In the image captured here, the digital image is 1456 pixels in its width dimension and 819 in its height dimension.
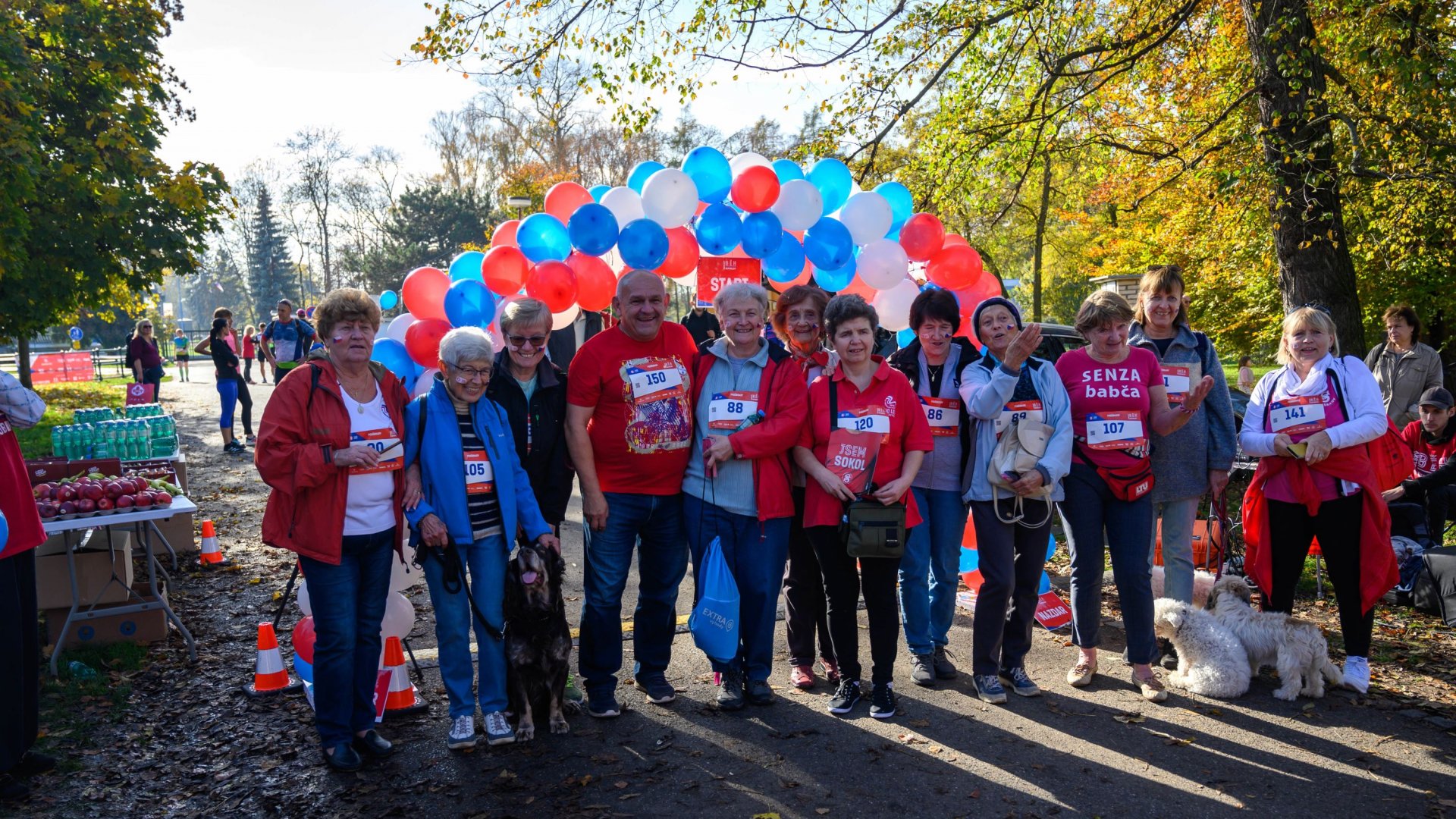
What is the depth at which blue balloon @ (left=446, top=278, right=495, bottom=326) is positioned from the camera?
5195 mm

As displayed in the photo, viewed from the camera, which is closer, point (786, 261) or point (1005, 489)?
point (1005, 489)

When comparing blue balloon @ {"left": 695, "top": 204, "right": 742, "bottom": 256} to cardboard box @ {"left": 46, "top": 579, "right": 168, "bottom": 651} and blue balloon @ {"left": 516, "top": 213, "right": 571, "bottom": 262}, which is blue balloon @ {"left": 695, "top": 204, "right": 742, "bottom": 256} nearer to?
blue balloon @ {"left": 516, "top": 213, "right": 571, "bottom": 262}

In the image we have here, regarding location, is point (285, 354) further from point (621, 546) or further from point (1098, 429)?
point (1098, 429)

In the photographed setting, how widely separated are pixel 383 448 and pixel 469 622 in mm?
802

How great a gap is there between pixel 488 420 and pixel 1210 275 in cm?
1543

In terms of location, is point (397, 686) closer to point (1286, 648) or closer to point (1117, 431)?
point (1117, 431)

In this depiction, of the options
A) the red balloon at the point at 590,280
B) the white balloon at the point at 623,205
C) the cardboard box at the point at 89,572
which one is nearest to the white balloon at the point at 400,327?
the red balloon at the point at 590,280

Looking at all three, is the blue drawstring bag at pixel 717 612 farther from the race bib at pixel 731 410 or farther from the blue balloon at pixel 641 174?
the blue balloon at pixel 641 174

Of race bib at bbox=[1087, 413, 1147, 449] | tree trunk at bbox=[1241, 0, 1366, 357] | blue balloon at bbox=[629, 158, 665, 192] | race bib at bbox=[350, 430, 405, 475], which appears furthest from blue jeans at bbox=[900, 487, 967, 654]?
tree trunk at bbox=[1241, 0, 1366, 357]

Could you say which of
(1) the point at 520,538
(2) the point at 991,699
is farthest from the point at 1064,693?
(1) the point at 520,538

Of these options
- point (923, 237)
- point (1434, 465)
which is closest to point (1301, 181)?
point (1434, 465)

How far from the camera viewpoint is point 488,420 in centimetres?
393

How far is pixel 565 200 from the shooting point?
18.3 feet

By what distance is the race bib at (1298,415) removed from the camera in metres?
4.47
